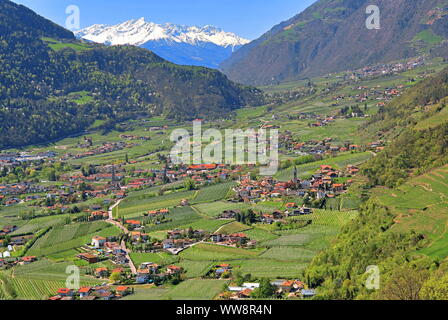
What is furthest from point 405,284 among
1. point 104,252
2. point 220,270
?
point 104,252

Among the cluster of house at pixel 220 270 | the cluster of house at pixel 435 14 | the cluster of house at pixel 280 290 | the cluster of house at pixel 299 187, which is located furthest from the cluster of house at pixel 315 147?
the cluster of house at pixel 435 14

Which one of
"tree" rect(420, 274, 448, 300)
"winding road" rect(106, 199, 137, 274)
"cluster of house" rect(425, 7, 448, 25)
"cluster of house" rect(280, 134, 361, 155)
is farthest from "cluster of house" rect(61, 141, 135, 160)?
"cluster of house" rect(425, 7, 448, 25)

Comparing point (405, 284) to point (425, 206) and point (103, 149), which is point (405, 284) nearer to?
point (425, 206)

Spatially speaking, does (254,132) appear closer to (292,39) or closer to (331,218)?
(331,218)

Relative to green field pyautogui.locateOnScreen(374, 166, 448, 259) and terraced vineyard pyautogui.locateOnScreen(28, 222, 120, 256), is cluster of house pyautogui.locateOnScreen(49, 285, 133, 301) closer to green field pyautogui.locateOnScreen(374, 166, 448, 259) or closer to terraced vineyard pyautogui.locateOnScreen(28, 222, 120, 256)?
terraced vineyard pyautogui.locateOnScreen(28, 222, 120, 256)

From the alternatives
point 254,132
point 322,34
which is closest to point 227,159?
point 254,132

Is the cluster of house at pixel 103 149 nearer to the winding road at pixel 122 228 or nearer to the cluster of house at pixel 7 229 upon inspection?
the winding road at pixel 122 228
